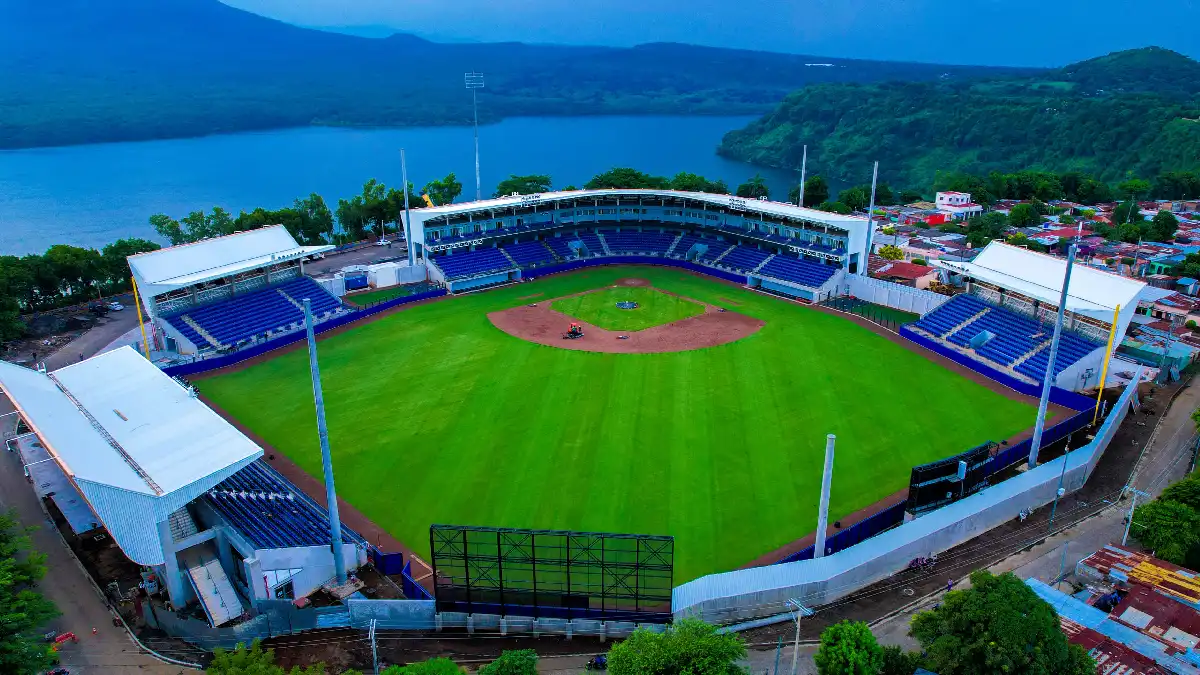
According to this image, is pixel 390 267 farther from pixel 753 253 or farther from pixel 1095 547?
pixel 1095 547

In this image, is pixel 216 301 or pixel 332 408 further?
pixel 216 301

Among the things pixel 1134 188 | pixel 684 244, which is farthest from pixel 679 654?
pixel 1134 188

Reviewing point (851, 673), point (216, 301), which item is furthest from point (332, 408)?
point (851, 673)

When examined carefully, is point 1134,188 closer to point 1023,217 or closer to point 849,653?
point 1023,217

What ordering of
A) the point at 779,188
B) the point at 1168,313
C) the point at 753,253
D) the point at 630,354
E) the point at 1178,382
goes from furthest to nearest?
1. the point at 779,188
2. the point at 753,253
3. the point at 1168,313
4. the point at 630,354
5. the point at 1178,382

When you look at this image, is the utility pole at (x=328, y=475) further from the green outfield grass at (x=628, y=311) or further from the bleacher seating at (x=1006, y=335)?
the bleacher seating at (x=1006, y=335)

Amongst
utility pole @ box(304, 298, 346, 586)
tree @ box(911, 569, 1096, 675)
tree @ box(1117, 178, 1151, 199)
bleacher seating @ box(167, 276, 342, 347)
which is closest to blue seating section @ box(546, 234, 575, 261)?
bleacher seating @ box(167, 276, 342, 347)

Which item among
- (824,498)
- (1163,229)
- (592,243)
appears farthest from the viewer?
(1163,229)
